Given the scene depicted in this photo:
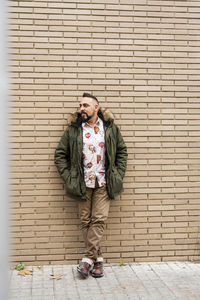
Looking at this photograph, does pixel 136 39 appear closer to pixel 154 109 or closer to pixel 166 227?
pixel 154 109

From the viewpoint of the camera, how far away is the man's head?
4996 mm

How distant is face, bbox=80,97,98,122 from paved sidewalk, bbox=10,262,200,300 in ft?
6.25

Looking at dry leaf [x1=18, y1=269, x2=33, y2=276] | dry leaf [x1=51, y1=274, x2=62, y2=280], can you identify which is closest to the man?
dry leaf [x1=51, y1=274, x2=62, y2=280]

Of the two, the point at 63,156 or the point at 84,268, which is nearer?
the point at 84,268

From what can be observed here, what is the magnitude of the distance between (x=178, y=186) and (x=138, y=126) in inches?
38.0

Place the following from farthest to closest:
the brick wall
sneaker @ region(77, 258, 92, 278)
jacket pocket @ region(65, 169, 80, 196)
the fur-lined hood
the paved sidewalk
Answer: the brick wall
the fur-lined hood
jacket pocket @ region(65, 169, 80, 196)
sneaker @ region(77, 258, 92, 278)
the paved sidewalk

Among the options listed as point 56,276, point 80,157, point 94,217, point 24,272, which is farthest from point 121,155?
point 24,272

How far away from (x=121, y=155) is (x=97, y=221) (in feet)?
2.82

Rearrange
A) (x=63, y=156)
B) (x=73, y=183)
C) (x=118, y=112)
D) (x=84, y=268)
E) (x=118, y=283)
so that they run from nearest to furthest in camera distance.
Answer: (x=118, y=283) < (x=84, y=268) < (x=73, y=183) < (x=63, y=156) < (x=118, y=112)

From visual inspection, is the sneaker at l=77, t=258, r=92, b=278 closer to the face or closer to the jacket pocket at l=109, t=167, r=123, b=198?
the jacket pocket at l=109, t=167, r=123, b=198

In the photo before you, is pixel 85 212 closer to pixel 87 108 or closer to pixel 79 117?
pixel 79 117

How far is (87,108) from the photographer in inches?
196

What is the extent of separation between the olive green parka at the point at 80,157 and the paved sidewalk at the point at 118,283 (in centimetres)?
95

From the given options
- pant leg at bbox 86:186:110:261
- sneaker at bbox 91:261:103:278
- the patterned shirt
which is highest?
the patterned shirt
